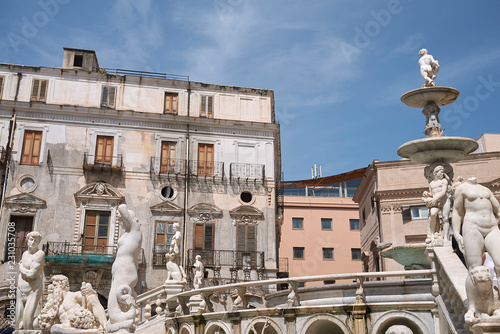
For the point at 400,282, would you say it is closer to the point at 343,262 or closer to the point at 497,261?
the point at 497,261

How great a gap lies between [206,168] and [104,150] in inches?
234

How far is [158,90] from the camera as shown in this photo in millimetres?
32875

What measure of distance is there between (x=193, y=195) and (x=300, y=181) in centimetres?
2821

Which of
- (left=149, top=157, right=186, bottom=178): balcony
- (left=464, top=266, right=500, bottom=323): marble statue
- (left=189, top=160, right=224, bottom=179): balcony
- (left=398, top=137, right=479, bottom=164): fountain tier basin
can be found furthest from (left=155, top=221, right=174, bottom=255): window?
(left=464, top=266, right=500, bottom=323): marble statue

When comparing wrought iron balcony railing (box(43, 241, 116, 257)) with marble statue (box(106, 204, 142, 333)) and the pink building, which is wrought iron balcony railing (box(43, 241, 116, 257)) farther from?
the pink building

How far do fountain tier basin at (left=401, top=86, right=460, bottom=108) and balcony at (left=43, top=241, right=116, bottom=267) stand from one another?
18490 mm

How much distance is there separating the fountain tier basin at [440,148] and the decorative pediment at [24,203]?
22.1m

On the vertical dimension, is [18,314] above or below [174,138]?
below

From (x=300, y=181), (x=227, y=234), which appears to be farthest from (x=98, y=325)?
(x=300, y=181)

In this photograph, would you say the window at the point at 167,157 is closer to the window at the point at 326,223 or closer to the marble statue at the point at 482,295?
the window at the point at 326,223

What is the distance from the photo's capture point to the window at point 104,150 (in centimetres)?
3092

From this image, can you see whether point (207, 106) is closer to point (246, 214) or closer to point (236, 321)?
point (246, 214)

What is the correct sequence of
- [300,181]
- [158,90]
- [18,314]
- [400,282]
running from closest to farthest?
1. [400,282]
2. [18,314]
3. [158,90]
4. [300,181]

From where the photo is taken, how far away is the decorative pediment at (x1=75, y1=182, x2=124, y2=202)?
29797 millimetres
